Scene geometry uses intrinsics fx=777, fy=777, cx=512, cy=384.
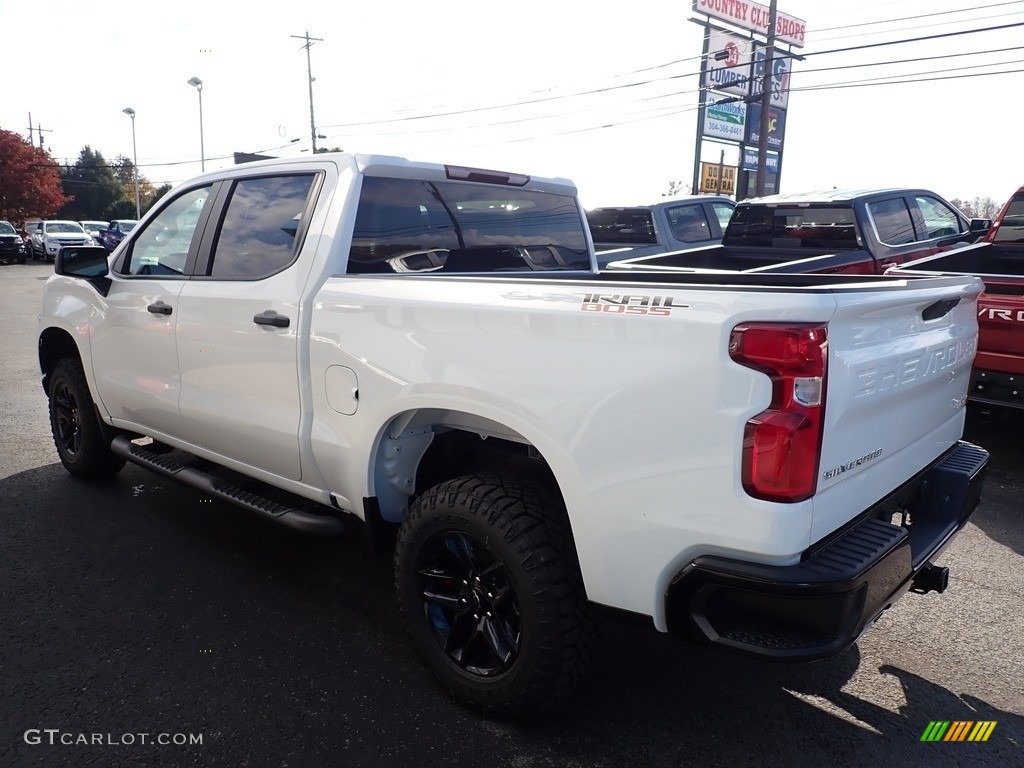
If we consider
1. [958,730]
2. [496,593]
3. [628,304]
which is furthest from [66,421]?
[958,730]

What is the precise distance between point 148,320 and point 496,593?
2.57m

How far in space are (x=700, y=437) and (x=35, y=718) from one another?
2.49 metres

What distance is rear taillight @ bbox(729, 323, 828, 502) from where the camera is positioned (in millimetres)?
1961

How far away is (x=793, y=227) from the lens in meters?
8.51

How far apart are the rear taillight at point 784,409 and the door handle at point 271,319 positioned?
1922 mm

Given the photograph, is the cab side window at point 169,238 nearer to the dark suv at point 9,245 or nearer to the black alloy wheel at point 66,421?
the black alloy wheel at point 66,421

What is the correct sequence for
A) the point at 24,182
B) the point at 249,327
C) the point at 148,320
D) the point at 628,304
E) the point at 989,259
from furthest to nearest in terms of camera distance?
1. the point at 24,182
2. the point at 989,259
3. the point at 148,320
4. the point at 249,327
5. the point at 628,304

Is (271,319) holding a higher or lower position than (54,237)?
higher

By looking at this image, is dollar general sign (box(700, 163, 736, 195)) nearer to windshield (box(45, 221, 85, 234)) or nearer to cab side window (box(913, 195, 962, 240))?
cab side window (box(913, 195, 962, 240))

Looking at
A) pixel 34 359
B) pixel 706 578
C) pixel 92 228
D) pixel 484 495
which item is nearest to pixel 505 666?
pixel 484 495

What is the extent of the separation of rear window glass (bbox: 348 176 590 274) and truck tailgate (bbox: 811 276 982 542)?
1.88 meters

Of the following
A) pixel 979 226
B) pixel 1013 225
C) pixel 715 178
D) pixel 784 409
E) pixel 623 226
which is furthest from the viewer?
pixel 715 178

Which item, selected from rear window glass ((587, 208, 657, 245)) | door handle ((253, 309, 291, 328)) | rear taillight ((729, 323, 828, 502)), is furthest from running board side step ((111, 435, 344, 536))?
rear window glass ((587, 208, 657, 245))

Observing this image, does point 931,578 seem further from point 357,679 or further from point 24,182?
point 24,182
